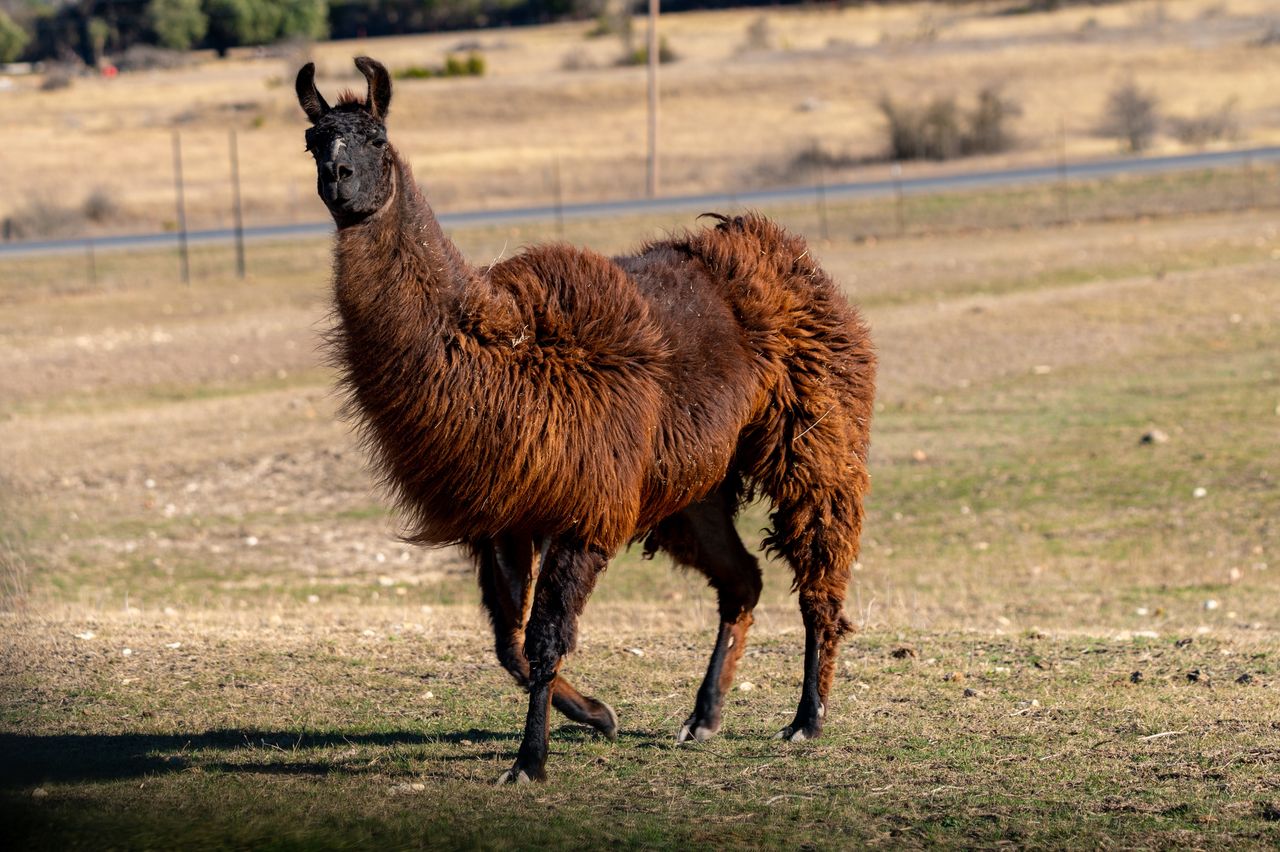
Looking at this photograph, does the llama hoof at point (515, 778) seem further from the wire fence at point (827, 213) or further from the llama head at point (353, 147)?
the wire fence at point (827, 213)

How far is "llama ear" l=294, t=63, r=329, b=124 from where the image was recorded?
571 centimetres

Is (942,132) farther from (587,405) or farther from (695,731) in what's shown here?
(587,405)

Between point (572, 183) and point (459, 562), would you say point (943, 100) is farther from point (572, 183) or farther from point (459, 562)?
point (459, 562)

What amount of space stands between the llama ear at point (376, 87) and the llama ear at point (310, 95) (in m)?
0.18

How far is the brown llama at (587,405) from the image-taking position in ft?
19.0

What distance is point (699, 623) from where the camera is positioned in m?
9.78

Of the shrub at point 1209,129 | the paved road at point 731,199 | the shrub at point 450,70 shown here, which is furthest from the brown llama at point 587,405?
the shrub at point 450,70

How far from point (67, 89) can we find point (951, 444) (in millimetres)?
64591

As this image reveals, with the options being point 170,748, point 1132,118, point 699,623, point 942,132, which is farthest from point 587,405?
point 1132,118

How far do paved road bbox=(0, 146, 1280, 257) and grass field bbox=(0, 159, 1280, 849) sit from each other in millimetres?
13502

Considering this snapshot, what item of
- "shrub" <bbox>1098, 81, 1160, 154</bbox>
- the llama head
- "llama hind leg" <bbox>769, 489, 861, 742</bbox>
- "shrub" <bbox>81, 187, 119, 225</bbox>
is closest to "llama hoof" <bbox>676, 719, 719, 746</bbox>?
"llama hind leg" <bbox>769, 489, 861, 742</bbox>

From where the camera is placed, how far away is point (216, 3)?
8356 centimetres

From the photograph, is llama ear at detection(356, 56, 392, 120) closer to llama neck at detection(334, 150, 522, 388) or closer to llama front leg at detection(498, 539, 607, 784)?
llama neck at detection(334, 150, 522, 388)

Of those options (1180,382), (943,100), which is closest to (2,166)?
(943,100)
